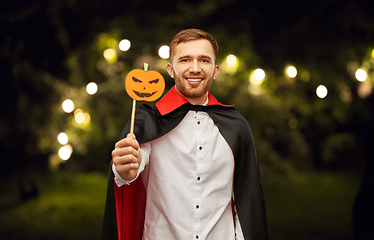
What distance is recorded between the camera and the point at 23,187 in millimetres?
3777

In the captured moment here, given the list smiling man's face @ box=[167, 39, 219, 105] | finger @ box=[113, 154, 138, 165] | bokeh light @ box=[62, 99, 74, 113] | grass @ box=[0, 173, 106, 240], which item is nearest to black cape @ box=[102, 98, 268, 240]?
smiling man's face @ box=[167, 39, 219, 105]

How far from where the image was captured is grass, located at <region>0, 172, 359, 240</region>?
3557 mm

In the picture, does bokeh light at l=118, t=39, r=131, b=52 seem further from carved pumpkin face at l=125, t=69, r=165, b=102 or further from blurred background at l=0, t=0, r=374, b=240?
carved pumpkin face at l=125, t=69, r=165, b=102

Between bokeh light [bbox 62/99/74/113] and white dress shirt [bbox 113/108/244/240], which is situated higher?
bokeh light [bbox 62/99/74/113]

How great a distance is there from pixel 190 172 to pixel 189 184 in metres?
0.06

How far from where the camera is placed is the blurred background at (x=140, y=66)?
3.37 metres

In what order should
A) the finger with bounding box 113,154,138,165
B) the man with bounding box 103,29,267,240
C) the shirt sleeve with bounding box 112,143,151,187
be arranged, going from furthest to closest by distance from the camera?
the man with bounding box 103,29,267,240 → the shirt sleeve with bounding box 112,143,151,187 → the finger with bounding box 113,154,138,165

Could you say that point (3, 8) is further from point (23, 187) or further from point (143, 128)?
point (143, 128)

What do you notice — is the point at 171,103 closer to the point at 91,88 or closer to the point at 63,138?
the point at 91,88

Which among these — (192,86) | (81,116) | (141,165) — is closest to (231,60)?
(81,116)

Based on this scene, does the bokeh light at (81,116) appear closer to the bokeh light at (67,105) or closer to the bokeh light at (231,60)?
the bokeh light at (67,105)

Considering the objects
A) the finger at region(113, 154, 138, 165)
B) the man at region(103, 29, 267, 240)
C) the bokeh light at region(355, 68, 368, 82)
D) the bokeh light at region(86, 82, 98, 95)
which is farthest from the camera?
the bokeh light at region(355, 68, 368, 82)

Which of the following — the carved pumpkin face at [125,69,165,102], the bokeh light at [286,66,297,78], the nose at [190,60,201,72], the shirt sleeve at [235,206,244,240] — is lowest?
the shirt sleeve at [235,206,244,240]

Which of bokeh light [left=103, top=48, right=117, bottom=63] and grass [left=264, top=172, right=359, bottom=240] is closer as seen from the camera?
bokeh light [left=103, top=48, right=117, bottom=63]
